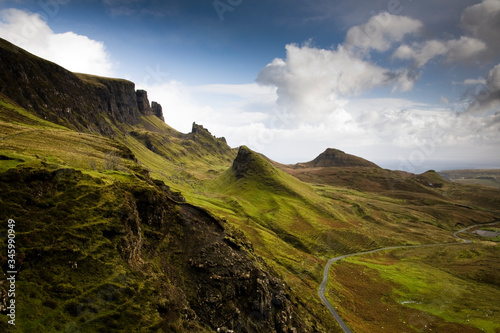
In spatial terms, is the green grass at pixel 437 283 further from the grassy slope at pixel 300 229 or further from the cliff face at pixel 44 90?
the cliff face at pixel 44 90

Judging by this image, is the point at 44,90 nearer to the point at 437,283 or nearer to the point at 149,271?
the point at 149,271

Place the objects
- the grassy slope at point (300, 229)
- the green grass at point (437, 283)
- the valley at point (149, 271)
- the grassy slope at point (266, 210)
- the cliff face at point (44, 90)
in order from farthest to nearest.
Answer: the cliff face at point (44, 90), the grassy slope at point (300, 229), the green grass at point (437, 283), the grassy slope at point (266, 210), the valley at point (149, 271)

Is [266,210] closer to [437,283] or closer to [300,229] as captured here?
[300,229]

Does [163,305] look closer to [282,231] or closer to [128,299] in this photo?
[128,299]

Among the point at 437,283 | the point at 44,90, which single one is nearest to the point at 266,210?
the point at 437,283

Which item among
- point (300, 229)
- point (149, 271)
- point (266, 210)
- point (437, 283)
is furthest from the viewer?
point (266, 210)

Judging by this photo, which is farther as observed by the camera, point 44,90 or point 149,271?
point 44,90

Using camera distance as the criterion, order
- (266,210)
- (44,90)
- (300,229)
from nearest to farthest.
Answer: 1. (44,90)
2. (300,229)
3. (266,210)

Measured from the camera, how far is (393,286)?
9844 cm

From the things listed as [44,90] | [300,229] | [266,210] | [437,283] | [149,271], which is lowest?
[437,283]

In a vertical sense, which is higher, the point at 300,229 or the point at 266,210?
the point at 266,210

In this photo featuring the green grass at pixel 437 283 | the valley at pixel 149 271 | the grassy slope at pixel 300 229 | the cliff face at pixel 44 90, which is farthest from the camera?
the cliff face at pixel 44 90

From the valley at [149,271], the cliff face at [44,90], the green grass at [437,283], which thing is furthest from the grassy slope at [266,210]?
the cliff face at [44,90]

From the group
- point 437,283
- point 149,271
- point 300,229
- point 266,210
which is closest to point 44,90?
point 266,210
